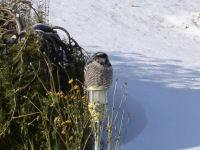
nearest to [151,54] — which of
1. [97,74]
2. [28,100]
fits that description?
[97,74]

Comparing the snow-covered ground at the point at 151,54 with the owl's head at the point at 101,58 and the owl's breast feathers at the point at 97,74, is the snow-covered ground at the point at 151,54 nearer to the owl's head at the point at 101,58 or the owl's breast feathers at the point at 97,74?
the owl's breast feathers at the point at 97,74

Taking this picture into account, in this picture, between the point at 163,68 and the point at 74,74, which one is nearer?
the point at 74,74

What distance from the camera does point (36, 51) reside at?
188cm

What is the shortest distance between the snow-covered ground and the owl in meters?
0.80

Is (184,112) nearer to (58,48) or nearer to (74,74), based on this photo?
(74,74)

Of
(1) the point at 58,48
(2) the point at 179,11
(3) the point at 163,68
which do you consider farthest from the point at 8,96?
(2) the point at 179,11

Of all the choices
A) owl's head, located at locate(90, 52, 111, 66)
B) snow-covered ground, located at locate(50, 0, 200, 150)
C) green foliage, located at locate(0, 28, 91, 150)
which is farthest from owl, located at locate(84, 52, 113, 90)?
snow-covered ground, located at locate(50, 0, 200, 150)

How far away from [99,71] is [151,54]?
366cm

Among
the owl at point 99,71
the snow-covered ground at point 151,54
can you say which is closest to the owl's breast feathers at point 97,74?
the owl at point 99,71

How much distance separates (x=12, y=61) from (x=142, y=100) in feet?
6.22

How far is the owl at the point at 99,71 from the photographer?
193cm

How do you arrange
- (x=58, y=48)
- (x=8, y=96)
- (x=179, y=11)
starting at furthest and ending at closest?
(x=179, y=11) → (x=58, y=48) → (x=8, y=96)

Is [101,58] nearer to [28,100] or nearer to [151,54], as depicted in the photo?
[28,100]

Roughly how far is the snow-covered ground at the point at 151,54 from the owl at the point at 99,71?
80 centimetres
